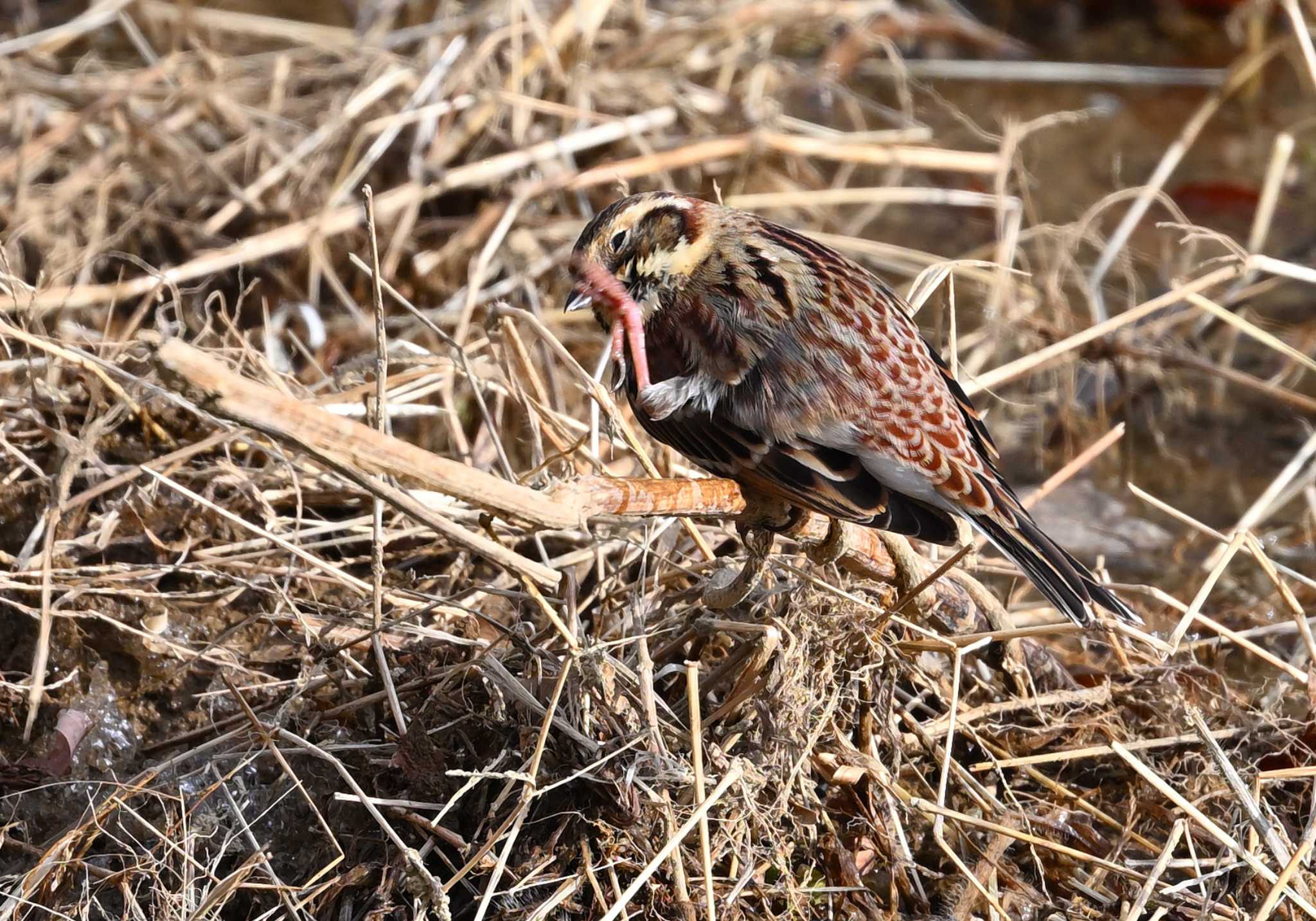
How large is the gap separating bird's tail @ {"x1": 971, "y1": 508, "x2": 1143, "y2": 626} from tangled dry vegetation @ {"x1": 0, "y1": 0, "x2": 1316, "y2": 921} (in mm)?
129

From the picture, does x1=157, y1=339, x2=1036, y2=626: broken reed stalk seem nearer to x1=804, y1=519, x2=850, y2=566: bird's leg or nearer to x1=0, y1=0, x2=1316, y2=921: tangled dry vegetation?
x1=0, y1=0, x2=1316, y2=921: tangled dry vegetation

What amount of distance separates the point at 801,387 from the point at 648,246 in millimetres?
547

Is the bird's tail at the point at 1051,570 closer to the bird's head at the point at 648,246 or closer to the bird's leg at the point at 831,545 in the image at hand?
the bird's leg at the point at 831,545

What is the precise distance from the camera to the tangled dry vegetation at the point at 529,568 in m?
2.96

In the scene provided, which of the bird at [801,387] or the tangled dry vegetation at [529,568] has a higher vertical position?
the bird at [801,387]

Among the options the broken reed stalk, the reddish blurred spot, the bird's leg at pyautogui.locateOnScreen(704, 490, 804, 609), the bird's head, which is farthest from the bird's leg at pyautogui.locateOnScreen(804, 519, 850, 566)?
the reddish blurred spot

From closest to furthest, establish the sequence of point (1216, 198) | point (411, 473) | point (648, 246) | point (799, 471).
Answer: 1. point (411, 473)
2. point (799, 471)
3. point (648, 246)
4. point (1216, 198)

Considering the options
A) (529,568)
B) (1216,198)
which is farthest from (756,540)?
(1216,198)

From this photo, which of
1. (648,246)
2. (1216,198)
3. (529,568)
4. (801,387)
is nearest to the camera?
(529,568)

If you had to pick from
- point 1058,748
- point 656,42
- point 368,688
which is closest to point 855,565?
point 1058,748

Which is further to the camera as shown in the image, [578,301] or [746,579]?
[578,301]

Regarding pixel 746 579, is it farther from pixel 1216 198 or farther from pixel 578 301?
pixel 1216 198

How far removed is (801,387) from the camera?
3109 millimetres

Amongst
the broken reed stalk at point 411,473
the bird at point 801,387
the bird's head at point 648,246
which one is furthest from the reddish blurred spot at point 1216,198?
the broken reed stalk at point 411,473
